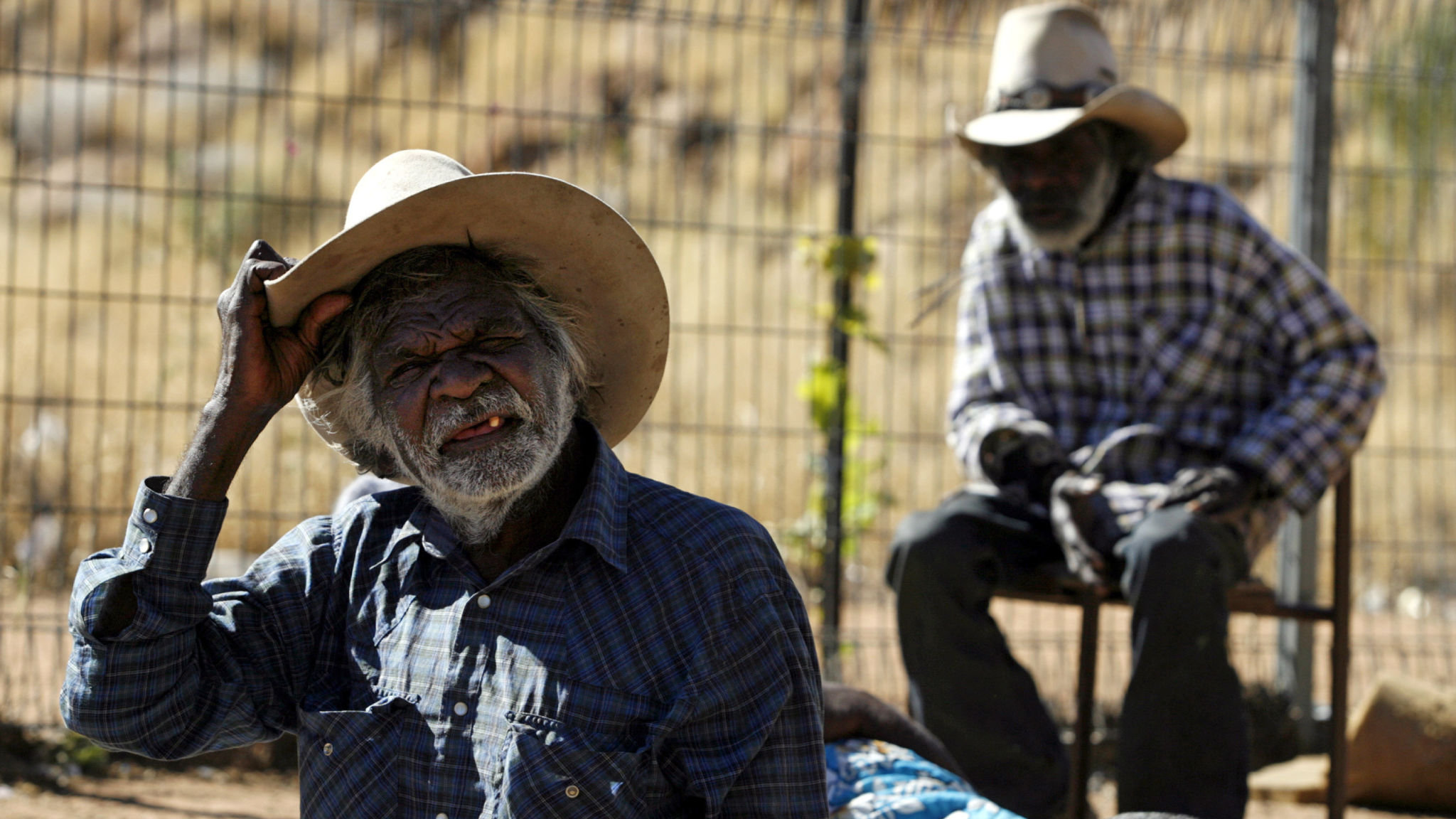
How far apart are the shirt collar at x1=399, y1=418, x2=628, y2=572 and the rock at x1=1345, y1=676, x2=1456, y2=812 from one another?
150 inches

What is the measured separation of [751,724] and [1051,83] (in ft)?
8.99

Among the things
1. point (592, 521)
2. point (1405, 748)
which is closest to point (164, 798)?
point (592, 521)

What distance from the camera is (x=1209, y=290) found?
4039 mm

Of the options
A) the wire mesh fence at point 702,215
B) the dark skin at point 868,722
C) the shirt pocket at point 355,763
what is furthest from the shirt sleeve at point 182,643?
the wire mesh fence at point 702,215

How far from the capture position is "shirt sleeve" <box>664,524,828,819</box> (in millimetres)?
2160

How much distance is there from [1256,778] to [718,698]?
3.92 metres

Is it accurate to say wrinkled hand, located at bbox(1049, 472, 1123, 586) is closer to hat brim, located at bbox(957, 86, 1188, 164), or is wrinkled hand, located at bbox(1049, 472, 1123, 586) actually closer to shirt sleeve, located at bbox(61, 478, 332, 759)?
hat brim, located at bbox(957, 86, 1188, 164)

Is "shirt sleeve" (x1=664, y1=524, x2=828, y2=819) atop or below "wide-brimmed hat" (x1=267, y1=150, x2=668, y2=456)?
below

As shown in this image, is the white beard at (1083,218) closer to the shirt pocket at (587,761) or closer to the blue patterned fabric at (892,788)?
the blue patterned fabric at (892,788)

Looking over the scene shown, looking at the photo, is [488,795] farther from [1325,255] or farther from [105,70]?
[105,70]

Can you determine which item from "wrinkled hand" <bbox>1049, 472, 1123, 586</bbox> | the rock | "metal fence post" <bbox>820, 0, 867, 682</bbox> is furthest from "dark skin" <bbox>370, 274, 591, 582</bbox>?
the rock

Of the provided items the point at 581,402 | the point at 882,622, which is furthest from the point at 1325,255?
the point at 581,402

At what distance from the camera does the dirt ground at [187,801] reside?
15.0 ft

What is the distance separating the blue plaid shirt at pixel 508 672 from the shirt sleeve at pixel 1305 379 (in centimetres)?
196
